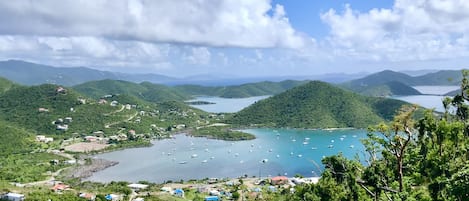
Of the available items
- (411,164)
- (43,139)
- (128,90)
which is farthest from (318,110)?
(128,90)

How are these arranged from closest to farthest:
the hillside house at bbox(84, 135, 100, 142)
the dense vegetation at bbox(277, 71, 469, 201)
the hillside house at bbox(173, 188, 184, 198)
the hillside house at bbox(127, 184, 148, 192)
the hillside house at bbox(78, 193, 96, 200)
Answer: the dense vegetation at bbox(277, 71, 469, 201)
the hillside house at bbox(78, 193, 96, 200)
the hillside house at bbox(173, 188, 184, 198)
the hillside house at bbox(127, 184, 148, 192)
the hillside house at bbox(84, 135, 100, 142)

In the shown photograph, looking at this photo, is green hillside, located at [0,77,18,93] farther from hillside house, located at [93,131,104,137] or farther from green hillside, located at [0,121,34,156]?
hillside house, located at [93,131,104,137]

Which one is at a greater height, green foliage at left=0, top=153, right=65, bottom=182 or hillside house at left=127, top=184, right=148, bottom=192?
green foliage at left=0, top=153, right=65, bottom=182

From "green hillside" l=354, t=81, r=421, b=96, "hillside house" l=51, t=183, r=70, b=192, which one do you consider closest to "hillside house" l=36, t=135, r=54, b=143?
"hillside house" l=51, t=183, r=70, b=192

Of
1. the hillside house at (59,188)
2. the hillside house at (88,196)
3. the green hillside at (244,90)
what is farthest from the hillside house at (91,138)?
the green hillside at (244,90)

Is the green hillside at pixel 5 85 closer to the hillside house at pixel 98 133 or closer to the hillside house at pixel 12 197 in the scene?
the hillside house at pixel 98 133

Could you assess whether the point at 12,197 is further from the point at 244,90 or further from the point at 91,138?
the point at 244,90

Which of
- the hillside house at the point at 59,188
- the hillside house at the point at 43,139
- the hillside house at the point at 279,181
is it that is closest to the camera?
the hillside house at the point at 59,188
